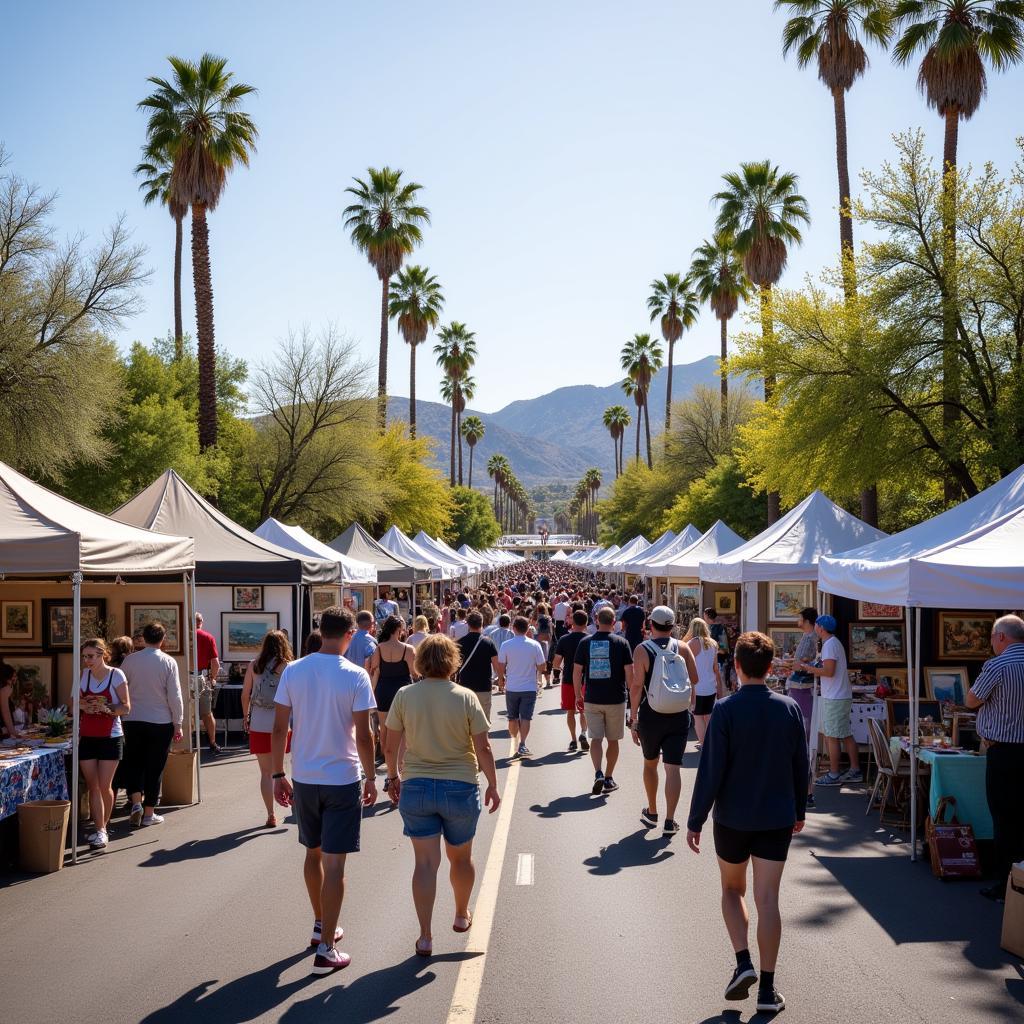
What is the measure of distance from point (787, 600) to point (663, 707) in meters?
9.39

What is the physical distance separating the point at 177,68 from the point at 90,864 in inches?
1057

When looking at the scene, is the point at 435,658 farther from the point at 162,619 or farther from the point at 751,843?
the point at 162,619

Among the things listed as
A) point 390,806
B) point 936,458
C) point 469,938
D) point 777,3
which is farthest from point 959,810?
point 777,3

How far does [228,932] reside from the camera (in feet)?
22.5

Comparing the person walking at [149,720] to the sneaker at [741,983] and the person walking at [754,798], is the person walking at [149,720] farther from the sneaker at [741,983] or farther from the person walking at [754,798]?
the sneaker at [741,983]

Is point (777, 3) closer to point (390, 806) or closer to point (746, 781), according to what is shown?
point (390, 806)

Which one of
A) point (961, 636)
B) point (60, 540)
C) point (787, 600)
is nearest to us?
point (60, 540)

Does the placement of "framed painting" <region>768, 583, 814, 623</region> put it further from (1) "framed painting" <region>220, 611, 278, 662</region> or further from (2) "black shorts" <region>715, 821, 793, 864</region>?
(2) "black shorts" <region>715, 821, 793, 864</region>

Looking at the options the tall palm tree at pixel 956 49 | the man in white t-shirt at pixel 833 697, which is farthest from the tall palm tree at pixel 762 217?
the man in white t-shirt at pixel 833 697

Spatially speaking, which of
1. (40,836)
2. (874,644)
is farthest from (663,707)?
(874,644)

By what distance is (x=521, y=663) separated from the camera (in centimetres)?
1372

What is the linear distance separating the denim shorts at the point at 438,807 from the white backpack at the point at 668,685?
12.6 ft

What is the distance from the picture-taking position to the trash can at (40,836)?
8.53m

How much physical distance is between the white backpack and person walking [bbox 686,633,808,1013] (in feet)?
12.8
